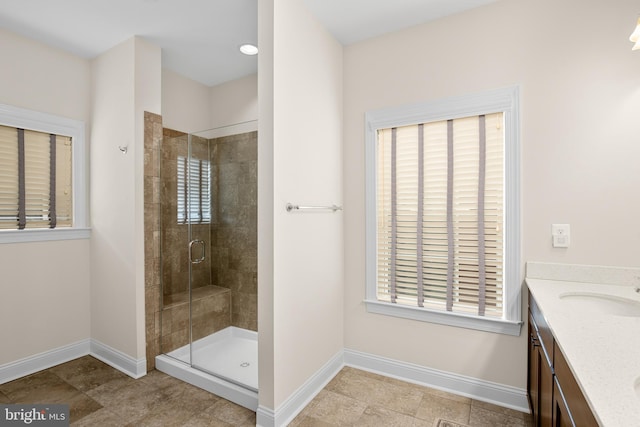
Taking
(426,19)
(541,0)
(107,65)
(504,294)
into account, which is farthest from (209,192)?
(541,0)

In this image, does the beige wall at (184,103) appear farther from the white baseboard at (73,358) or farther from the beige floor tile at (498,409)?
the beige floor tile at (498,409)

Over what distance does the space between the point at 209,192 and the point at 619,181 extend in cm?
273

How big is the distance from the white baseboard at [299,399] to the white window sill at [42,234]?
7.24 ft

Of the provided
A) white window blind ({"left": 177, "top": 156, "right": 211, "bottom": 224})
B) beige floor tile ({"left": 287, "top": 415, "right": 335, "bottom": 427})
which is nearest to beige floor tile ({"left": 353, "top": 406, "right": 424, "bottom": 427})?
beige floor tile ({"left": 287, "top": 415, "right": 335, "bottom": 427})

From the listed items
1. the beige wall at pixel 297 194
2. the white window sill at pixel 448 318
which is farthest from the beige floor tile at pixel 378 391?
the white window sill at pixel 448 318

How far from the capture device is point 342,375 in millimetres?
2477

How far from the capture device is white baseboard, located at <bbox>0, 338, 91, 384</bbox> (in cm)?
239

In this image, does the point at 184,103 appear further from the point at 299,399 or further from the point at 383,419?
the point at 383,419

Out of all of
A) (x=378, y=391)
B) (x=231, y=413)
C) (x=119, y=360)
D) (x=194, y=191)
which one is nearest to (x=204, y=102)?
(x=194, y=191)

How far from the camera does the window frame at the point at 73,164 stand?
2432mm

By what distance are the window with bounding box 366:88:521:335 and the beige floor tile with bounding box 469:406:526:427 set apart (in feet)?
1.62

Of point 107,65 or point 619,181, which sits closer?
point 619,181

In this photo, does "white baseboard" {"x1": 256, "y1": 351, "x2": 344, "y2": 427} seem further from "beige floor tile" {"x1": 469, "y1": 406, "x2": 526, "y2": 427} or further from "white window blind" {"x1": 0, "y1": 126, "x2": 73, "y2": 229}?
"white window blind" {"x1": 0, "y1": 126, "x2": 73, "y2": 229}

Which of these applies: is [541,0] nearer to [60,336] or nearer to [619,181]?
[619,181]
